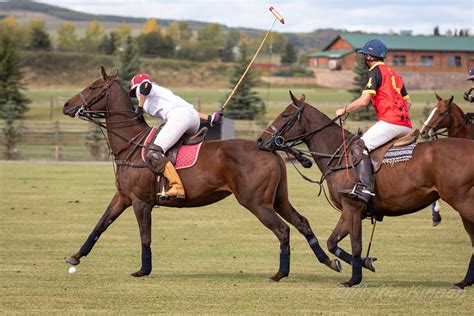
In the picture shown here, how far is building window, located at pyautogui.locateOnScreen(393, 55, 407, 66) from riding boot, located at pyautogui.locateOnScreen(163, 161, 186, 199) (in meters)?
66.7

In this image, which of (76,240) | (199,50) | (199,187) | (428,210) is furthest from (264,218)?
(199,50)

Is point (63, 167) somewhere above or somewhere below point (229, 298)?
below

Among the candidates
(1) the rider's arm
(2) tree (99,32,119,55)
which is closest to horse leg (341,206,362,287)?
(1) the rider's arm

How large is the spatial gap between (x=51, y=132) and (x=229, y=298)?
145ft

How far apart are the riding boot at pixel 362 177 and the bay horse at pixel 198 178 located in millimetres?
1057

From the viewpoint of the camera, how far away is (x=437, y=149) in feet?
40.5

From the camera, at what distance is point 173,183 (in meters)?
13.6

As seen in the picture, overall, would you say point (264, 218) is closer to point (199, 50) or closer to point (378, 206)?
point (378, 206)

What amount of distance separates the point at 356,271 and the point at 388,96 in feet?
6.97

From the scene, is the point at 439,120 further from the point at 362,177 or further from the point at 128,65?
the point at 128,65

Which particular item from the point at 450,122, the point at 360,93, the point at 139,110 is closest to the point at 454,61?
the point at 360,93

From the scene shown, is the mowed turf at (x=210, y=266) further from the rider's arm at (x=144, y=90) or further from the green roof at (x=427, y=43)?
the green roof at (x=427, y=43)

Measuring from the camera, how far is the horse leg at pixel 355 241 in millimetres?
12570

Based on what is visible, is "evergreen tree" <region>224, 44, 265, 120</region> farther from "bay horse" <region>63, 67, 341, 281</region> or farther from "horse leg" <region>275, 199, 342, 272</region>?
"horse leg" <region>275, 199, 342, 272</region>
